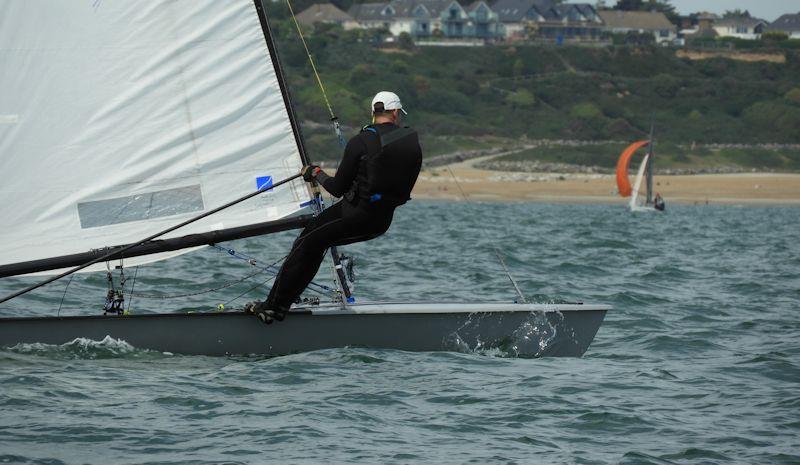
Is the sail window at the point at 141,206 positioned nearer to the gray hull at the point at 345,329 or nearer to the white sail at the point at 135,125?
the white sail at the point at 135,125

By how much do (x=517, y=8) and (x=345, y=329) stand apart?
11470 centimetres

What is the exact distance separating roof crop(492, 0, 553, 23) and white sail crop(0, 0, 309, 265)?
113m

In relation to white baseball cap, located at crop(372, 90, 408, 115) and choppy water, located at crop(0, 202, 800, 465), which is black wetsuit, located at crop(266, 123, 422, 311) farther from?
choppy water, located at crop(0, 202, 800, 465)

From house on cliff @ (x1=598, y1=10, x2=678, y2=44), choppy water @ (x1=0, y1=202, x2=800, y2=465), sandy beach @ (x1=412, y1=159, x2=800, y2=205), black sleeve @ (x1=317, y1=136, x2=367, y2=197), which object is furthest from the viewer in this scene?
house on cliff @ (x1=598, y1=10, x2=678, y2=44)

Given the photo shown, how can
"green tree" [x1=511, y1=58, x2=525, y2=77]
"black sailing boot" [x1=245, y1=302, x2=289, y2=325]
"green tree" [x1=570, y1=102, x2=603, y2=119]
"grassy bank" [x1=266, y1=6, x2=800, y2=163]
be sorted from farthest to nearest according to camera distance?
"green tree" [x1=511, y1=58, x2=525, y2=77] < "green tree" [x1=570, y1=102, x2=603, y2=119] < "grassy bank" [x1=266, y1=6, x2=800, y2=163] < "black sailing boot" [x1=245, y1=302, x2=289, y2=325]

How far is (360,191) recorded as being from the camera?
941 centimetres

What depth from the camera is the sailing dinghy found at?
9.48 meters

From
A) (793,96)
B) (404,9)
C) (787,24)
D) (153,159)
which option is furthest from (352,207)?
(787,24)

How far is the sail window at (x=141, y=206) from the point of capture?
9.61 meters

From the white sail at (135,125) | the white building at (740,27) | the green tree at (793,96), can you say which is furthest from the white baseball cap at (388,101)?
the white building at (740,27)

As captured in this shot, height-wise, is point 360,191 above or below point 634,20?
below

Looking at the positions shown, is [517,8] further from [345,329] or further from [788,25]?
[345,329]

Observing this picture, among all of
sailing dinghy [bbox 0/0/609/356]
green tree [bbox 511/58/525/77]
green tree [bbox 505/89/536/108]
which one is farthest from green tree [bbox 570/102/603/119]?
sailing dinghy [bbox 0/0/609/356]

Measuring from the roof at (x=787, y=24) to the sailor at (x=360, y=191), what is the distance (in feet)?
397
